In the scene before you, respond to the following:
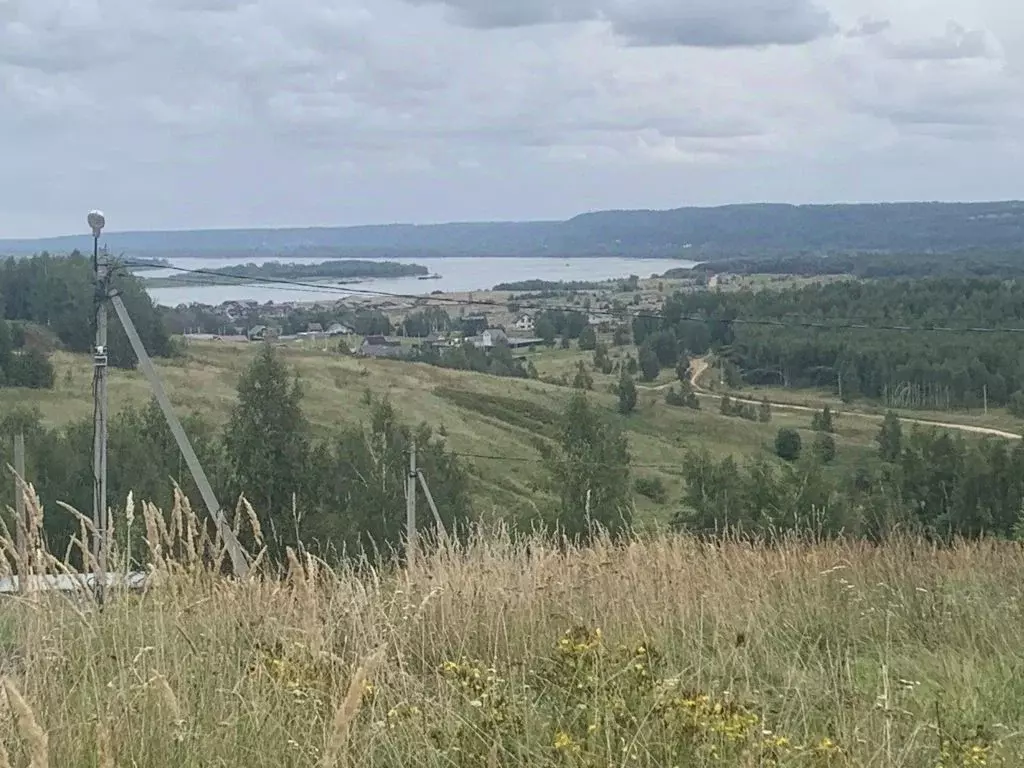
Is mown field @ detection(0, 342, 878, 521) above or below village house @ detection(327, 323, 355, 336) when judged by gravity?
below

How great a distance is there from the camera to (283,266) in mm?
70438

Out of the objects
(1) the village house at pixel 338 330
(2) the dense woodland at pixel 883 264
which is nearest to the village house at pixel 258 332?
(1) the village house at pixel 338 330

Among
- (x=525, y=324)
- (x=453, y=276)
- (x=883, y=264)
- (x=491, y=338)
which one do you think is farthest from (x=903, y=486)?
(x=883, y=264)

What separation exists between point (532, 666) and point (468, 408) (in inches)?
2357

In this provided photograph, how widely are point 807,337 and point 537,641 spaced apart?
78.8m

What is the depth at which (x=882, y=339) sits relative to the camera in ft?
270

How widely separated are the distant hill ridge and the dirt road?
51.2 metres

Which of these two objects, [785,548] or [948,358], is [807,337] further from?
[785,548]

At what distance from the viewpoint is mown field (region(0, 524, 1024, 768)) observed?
2834mm

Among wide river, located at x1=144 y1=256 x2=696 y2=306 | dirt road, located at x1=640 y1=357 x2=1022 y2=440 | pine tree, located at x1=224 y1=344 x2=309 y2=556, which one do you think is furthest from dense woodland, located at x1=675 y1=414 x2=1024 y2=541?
wide river, located at x1=144 y1=256 x2=696 y2=306

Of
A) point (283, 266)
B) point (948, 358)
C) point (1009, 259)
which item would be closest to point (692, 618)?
point (283, 266)

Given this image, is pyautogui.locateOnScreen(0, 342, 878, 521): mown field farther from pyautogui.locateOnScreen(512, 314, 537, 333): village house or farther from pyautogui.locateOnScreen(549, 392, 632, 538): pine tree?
pyautogui.locateOnScreen(512, 314, 537, 333): village house

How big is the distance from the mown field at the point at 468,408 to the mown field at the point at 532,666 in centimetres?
3809

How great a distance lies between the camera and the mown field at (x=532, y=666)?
2834 mm
